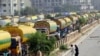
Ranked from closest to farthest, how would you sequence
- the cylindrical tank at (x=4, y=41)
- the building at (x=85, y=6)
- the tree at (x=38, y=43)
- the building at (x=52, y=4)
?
the cylindrical tank at (x=4, y=41) → the tree at (x=38, y=43) → the building at (x=52, y=4) → the building at (x=85, y=6)

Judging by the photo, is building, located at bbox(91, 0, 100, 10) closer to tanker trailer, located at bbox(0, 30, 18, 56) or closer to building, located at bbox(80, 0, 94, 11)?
building, located at bbox(80, 0, 94, 11)

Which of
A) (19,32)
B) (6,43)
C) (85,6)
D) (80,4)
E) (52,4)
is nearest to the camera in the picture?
(6,43)

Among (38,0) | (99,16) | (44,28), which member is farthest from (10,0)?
(44,28)

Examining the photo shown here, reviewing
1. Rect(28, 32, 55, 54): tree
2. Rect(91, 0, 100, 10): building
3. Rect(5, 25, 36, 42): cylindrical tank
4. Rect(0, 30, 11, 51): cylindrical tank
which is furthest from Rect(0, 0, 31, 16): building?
Rect(91, 0, 100, 10): building

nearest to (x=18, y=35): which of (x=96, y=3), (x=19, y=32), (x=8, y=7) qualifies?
(x=19, y=32)

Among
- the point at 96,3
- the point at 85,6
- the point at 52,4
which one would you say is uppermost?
the point at 52,4

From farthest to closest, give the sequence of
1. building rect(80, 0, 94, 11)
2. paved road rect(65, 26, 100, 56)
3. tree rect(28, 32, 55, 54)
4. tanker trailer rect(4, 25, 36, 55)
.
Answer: building rect(80, 0, 94, 11), paved road rect(65, 26, 100, 56), tree rect(28, 32, 55, 54), tanker trailer rect(4, 25, 36, 55)

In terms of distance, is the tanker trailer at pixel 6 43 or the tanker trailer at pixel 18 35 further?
the tanker trailer at pixel 18 35

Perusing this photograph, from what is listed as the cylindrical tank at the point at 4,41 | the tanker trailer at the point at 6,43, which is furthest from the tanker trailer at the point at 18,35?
the cylindrical tank at the point at 4,41

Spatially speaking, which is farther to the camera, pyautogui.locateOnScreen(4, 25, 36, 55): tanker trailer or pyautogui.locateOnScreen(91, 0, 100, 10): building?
pyautogui.locateOnScreen(91, 0, 100, 10): building

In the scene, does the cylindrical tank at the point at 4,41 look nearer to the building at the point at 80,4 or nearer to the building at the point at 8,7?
the building at the point at 8,7

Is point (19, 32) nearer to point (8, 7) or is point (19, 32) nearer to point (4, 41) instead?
point (4, 41)

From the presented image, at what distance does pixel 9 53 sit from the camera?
1559 centimetres

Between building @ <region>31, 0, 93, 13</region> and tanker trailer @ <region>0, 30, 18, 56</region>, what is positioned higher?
tanker trailer @ <region>0, 30, 18, 56</region>
